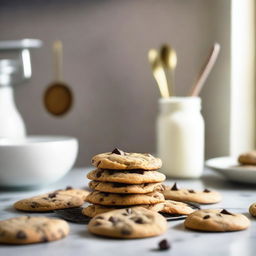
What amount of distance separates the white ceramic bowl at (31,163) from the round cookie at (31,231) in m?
0.43

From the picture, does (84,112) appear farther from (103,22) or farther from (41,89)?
(103,22)

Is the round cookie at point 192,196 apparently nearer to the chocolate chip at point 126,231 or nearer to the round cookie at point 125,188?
the round cookie at point 125,188

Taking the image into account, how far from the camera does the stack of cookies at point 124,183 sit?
972 millimetres

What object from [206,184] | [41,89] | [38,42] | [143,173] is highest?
[38,42]

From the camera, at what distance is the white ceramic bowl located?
1.32 m

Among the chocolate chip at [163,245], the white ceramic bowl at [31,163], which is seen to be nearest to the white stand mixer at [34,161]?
the white ceramic bowl at [31,163]

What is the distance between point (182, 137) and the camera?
5.19ft

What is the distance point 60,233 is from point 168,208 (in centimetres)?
24

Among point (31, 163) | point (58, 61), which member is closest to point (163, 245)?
point (31, 163)

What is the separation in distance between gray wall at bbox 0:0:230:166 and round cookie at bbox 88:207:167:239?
3.37ft

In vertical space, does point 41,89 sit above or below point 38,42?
below

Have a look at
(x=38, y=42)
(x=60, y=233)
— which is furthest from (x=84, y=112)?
(x=60, y=233)

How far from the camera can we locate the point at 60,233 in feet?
2.87

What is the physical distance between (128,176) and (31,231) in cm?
20
